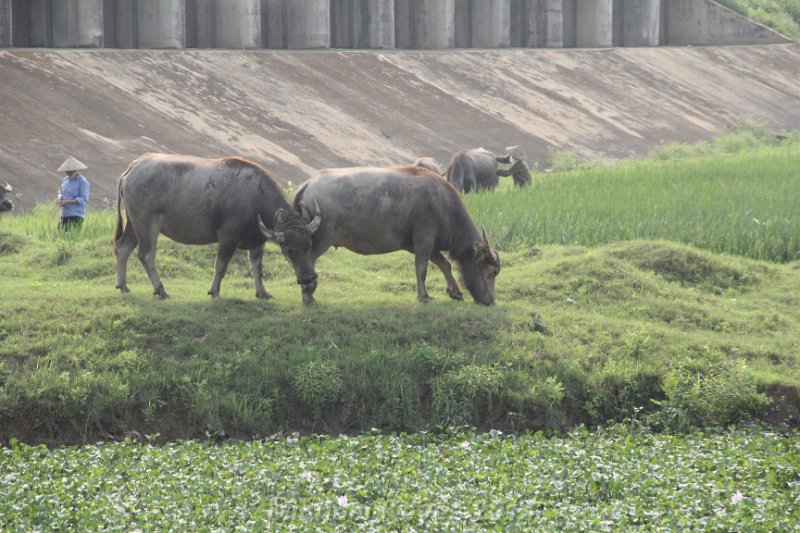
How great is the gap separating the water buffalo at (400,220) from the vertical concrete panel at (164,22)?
59.0 feet

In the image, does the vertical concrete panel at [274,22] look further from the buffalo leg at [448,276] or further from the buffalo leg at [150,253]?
the buffalo leg at [150,253]

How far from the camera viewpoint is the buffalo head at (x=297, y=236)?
1195 centimetres

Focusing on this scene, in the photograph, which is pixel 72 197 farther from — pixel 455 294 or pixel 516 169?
pixel 516 169

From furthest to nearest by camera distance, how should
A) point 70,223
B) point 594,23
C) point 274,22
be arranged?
point 594,23
point 274,22
point 70,223

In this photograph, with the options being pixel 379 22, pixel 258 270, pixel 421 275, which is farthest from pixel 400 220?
pixel 379 22

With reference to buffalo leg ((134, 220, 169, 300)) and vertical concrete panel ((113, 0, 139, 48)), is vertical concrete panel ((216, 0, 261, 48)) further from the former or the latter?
buffalo leg ((134, 220, 169, 300))

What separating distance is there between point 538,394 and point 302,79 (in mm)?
19687

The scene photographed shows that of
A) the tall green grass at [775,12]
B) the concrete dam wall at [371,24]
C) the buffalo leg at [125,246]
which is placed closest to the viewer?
the buffalo leg at [125,246]

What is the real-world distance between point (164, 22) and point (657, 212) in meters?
16.4

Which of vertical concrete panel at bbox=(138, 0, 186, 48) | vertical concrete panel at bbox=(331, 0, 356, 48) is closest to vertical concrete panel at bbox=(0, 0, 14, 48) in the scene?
vertical concrete panel at bbox=(138, 0, 186, 48)

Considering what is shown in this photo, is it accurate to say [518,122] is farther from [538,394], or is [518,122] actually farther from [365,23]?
[538,394]

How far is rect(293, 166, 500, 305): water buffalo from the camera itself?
40.3 ft

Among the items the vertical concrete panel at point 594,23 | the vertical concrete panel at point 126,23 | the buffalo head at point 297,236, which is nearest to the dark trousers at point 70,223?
the buffalo head at point 297,236

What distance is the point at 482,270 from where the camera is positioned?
41.4ft
